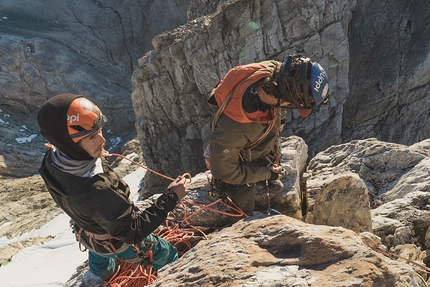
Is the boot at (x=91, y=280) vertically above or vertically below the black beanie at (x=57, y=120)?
below

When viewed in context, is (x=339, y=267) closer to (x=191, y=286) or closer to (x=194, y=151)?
(x=191, y=286)

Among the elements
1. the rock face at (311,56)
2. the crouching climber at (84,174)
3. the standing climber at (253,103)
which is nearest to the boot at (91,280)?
the crouching climber at (84,174)

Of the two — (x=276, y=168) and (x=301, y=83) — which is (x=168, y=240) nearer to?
(x=276, y=168)

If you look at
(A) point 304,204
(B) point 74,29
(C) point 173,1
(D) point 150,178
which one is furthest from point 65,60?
(A) point 304,204

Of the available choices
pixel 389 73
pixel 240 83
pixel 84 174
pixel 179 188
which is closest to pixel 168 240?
pixel 179 188

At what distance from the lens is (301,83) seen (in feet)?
12.9

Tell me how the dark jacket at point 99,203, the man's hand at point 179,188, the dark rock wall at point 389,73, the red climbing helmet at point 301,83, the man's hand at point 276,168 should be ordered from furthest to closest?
the dark rock wall at point 389,73 < the man's hand at point 276,168 < the red climbing helmet at point 301,83 < the man's hand at point 179,188 < the dark jacket at point 99,203

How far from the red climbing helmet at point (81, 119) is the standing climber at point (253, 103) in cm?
162

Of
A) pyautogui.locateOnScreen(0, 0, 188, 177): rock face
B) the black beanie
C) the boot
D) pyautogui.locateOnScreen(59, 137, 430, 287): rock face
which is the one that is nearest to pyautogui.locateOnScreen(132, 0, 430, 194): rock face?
pyautogui.locateOnScreen(59, 137, 430, 287): rock face

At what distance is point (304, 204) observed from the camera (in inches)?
239

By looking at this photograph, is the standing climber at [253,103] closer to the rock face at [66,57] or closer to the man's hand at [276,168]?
the man's hand at [276,168]

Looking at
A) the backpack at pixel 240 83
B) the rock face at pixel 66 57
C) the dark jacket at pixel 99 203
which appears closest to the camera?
the dark jacket at pixel 99 203

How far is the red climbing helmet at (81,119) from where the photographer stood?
9.38 ft

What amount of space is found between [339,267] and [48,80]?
130 feet
